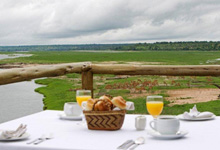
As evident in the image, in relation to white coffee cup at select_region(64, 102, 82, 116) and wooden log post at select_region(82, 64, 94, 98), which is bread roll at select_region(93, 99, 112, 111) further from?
wooden log post at select_region(82, 64, 94, 98)

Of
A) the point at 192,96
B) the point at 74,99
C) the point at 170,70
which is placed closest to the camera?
the point at 170,70

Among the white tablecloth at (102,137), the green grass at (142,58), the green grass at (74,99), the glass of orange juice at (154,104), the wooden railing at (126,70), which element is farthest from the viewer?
the green grass at (142,58)

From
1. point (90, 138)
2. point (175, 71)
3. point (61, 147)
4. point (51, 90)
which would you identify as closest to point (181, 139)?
point (90, 138)

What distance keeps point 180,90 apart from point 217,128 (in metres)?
18.7

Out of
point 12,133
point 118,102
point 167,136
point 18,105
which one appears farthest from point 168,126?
point 18,105

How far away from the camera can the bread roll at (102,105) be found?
1.97 m

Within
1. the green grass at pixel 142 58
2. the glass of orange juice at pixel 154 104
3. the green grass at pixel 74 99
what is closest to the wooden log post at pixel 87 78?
the glass of orange juice at pixel 154 104

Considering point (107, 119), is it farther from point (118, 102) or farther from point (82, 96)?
point (82, 96)

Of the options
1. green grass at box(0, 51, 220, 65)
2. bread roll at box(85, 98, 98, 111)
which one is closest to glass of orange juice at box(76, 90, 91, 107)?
bread roll at box(85, 98, 98, 111)

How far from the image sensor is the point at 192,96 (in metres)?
18.4

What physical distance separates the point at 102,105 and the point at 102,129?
0.12 meters

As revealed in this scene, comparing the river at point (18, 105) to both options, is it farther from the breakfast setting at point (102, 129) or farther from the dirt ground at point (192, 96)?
the breakfast setting at point (102, 129)

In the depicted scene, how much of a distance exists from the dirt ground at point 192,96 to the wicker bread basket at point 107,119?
1408 cm

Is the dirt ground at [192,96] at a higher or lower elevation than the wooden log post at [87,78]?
lower
